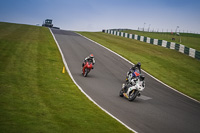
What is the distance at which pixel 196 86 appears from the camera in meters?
20.5

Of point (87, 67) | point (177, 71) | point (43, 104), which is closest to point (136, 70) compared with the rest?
point (87, 67)

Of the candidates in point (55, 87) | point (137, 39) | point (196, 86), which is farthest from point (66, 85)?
point (137, 39)

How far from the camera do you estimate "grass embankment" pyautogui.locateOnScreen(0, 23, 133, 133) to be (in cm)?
827

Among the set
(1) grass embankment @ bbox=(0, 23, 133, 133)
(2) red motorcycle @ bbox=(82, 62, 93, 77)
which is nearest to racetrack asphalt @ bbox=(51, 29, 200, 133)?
(2) red motorcycle @ bbox=(82, 62, 93, 77)

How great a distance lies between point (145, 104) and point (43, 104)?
5594mm

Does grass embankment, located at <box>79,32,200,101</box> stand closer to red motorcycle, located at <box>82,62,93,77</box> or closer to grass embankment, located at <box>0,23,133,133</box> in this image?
red motorcycle, located at <box>82,62,93,77</box>

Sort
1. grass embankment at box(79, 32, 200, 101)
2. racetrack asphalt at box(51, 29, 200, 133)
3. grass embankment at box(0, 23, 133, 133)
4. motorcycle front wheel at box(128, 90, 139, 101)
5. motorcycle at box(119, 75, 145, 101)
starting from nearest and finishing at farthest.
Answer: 1. grass embankment at box(0, 23, 133, 133)
2. racetrack asphalt at box(51, 29, 200, 133)
3. motorcycle at box(119, 75, 145, 101)
4. motorcycle front wheel at box(128, 90, 139, 101)
5. grass embankment at box(79, 32, 200, 101)

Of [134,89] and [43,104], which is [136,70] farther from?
[43,104]

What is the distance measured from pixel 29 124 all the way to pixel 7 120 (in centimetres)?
77

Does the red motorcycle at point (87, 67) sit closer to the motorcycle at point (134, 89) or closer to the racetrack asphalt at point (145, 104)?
the racetrack asphalt at point (145, 104)

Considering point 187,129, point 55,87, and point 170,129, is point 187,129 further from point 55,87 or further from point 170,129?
point 55,87

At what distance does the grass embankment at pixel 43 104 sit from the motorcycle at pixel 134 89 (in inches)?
96.9

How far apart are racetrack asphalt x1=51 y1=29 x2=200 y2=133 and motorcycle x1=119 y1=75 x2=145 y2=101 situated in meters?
0.31

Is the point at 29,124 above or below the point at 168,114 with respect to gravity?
above
